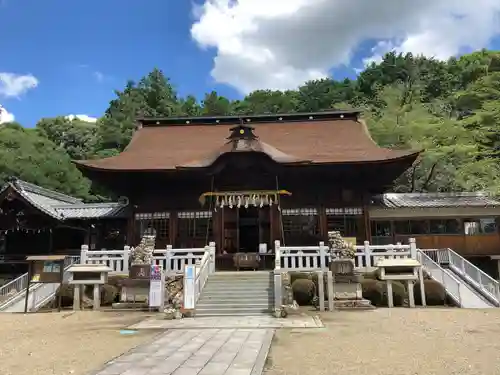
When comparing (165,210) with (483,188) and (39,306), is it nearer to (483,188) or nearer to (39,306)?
(39,306)

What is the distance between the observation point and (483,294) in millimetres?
14469

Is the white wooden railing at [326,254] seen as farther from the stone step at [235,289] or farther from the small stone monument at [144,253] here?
the small stone monument at [144,253]

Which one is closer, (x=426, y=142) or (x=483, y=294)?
(x=483, y=294)

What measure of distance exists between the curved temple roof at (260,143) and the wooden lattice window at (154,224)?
2.28 metres

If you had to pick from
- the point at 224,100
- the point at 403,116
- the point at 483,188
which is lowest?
the point at 483,188

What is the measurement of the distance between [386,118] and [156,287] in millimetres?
24478

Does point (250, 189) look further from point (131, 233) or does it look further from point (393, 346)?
point (393, 346)

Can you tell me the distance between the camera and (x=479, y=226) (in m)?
21.0

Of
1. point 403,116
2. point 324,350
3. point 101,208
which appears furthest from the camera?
point 403,116

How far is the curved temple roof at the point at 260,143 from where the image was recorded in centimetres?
1855

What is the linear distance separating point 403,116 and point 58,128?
4503 cm

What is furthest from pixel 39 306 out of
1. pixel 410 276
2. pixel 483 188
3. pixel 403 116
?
pixel 403 116

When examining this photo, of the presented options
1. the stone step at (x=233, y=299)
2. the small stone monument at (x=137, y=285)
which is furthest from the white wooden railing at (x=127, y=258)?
the stone step at (x=233, y=299)

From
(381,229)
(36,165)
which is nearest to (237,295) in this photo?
(381,229)
